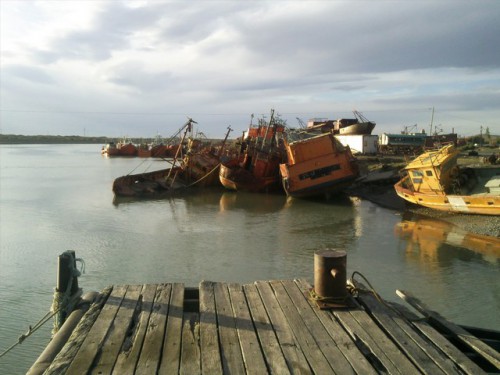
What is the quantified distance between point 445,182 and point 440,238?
3963mm

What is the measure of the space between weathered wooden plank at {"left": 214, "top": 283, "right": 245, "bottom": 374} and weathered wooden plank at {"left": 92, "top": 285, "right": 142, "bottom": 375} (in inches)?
34.5

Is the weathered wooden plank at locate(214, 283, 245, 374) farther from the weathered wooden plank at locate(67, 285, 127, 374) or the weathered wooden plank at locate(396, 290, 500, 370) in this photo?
the weathered wooden plank at locate(396, 290, 500, 370)

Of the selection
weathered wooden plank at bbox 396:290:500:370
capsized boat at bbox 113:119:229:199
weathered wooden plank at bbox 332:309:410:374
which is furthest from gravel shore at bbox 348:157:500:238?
weathered wooden plank at bbox 332:309:410:374

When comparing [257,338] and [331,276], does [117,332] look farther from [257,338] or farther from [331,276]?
[331,276]

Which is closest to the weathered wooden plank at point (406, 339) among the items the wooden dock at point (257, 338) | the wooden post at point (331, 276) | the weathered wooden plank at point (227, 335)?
the wooden dock at point (257, 338)

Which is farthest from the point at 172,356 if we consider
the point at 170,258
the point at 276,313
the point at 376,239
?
the point at 376,239

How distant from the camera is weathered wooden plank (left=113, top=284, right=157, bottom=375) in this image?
3.47 meters

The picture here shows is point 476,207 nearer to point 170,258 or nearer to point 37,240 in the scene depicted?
point 170,258

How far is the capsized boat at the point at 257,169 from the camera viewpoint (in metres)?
25.1

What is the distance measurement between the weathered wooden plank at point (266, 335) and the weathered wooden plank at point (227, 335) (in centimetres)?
21

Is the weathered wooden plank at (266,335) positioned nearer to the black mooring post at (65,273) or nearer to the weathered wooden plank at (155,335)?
the weathered wooden plank at (155,335)

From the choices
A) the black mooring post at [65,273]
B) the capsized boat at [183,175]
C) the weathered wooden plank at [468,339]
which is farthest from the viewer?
the capsized boat at [183,175]

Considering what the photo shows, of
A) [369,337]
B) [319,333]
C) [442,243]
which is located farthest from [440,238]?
[319,333]

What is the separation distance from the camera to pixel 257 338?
397cm
